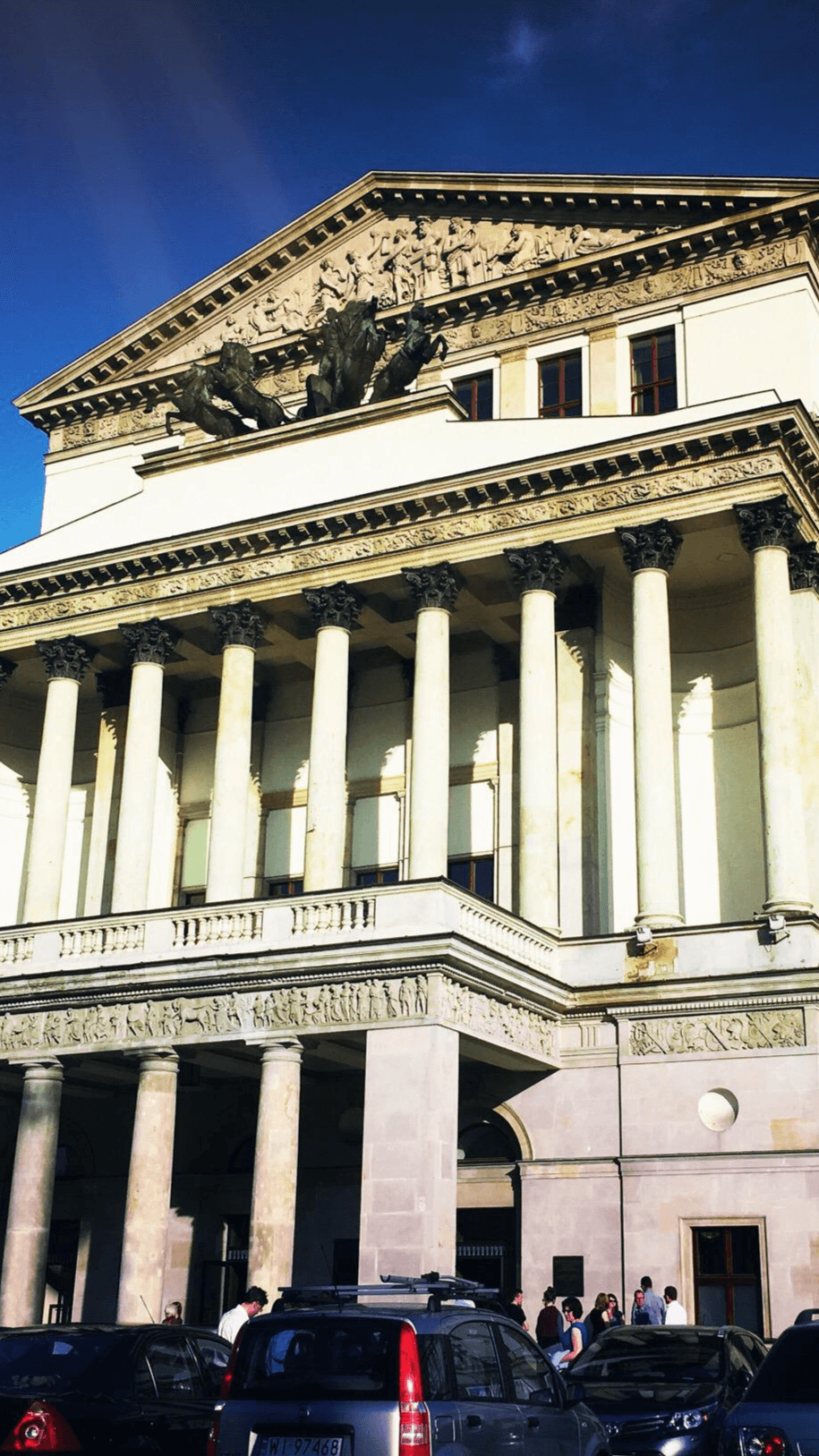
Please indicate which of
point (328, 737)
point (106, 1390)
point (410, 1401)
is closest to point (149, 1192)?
point (328, 737)

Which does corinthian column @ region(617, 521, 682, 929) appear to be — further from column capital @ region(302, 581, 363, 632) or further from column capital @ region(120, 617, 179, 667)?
column capital @ region(120, 617, 179, 667)

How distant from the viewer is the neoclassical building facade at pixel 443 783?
2588cm

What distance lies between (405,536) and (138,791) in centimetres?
722

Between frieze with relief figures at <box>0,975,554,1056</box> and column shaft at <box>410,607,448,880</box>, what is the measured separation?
314 centimetres

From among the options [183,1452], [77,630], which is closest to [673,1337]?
[183,1452]

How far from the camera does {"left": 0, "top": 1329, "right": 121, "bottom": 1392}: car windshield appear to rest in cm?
1224

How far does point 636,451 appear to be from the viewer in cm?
2995

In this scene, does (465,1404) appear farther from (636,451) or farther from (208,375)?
(208,375)

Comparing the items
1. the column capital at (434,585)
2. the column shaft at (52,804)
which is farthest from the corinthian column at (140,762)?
the column capital at (434,585)

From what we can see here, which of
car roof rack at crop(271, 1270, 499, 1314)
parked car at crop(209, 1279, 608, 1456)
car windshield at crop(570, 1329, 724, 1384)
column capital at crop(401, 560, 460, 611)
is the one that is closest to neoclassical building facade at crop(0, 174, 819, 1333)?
column capital at crop(401, 560, 460, 611)

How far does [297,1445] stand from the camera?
1007cm

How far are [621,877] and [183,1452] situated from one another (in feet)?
61.3

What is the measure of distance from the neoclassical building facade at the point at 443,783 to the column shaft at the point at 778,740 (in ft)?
0.25

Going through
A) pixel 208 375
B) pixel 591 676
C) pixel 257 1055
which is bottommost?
pixel 257 1055
